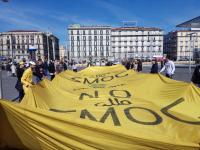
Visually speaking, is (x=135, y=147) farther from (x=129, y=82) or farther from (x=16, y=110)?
(x=129, y=82)

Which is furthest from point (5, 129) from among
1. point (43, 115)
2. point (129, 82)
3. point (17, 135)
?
point (129, 82)

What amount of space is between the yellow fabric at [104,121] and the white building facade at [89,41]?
145 meters

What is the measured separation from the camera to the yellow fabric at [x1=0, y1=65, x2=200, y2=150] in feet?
12.8

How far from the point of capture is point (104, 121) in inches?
183

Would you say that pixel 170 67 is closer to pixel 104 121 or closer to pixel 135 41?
pixel 104 121

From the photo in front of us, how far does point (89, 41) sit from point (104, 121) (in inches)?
5918

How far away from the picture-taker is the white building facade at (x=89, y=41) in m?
151

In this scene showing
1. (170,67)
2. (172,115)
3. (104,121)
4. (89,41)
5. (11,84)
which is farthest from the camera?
(89,41)

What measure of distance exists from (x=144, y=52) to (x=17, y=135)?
14998 centimetres

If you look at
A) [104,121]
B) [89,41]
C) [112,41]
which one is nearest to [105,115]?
[104,121]

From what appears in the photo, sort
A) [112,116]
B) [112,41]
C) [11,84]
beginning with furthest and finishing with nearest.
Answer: [112,41] → [11,84] → [112,116]

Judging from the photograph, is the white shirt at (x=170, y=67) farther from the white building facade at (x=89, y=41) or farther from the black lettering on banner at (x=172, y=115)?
the white building facade at (x=89, y=41)

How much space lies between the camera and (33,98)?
6.71m

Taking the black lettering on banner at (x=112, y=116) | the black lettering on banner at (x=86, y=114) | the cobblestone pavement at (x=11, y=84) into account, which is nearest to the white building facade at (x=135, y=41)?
the cobblestone pavement at (x=11, y=84)
